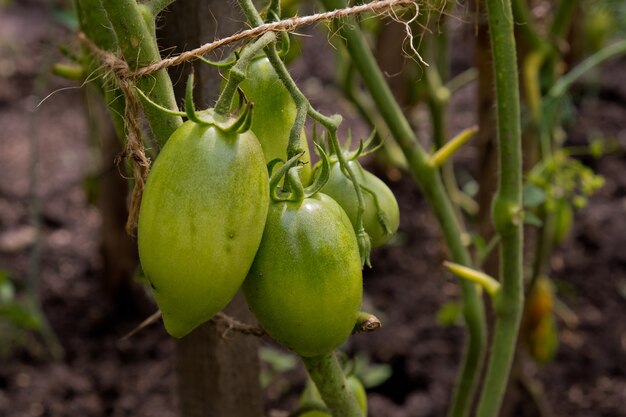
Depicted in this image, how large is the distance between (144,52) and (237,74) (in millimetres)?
70

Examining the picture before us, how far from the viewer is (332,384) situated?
0.59 m

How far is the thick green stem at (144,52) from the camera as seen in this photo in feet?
1.64

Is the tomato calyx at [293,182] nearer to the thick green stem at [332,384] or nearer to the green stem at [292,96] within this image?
the green stem at [292,96]

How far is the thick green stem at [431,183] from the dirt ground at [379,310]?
1.81 feet

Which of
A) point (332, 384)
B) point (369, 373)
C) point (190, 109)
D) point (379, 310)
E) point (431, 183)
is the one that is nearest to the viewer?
point (190, 109)

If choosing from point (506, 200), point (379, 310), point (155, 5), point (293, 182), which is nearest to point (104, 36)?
point (155, 5)

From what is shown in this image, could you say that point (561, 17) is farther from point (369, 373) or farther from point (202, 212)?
point (202, 212)

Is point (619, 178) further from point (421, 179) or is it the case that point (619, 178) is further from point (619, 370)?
point (421, 179)

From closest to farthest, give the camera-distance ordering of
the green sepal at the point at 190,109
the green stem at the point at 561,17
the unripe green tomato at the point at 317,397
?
the green sepal at the point at 190,109, the unripe green tomato at the point at 317,397, the green stem at the point at 561,17

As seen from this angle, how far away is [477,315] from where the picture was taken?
93 centimetres

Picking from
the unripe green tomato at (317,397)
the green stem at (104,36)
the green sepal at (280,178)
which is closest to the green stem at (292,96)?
the green sepal at (280,178)

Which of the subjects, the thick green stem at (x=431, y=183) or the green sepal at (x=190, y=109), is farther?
the thick green stem at (x=431, y=183)

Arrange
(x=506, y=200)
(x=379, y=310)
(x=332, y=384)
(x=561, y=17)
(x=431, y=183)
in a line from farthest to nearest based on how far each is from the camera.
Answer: (x=379, y=310) < (x=561, y=17) < (x=431, y=183) < (x=506, y=200) < (x=332, y=384)

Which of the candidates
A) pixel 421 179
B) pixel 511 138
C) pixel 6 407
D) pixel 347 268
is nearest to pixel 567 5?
pixel 421 179
